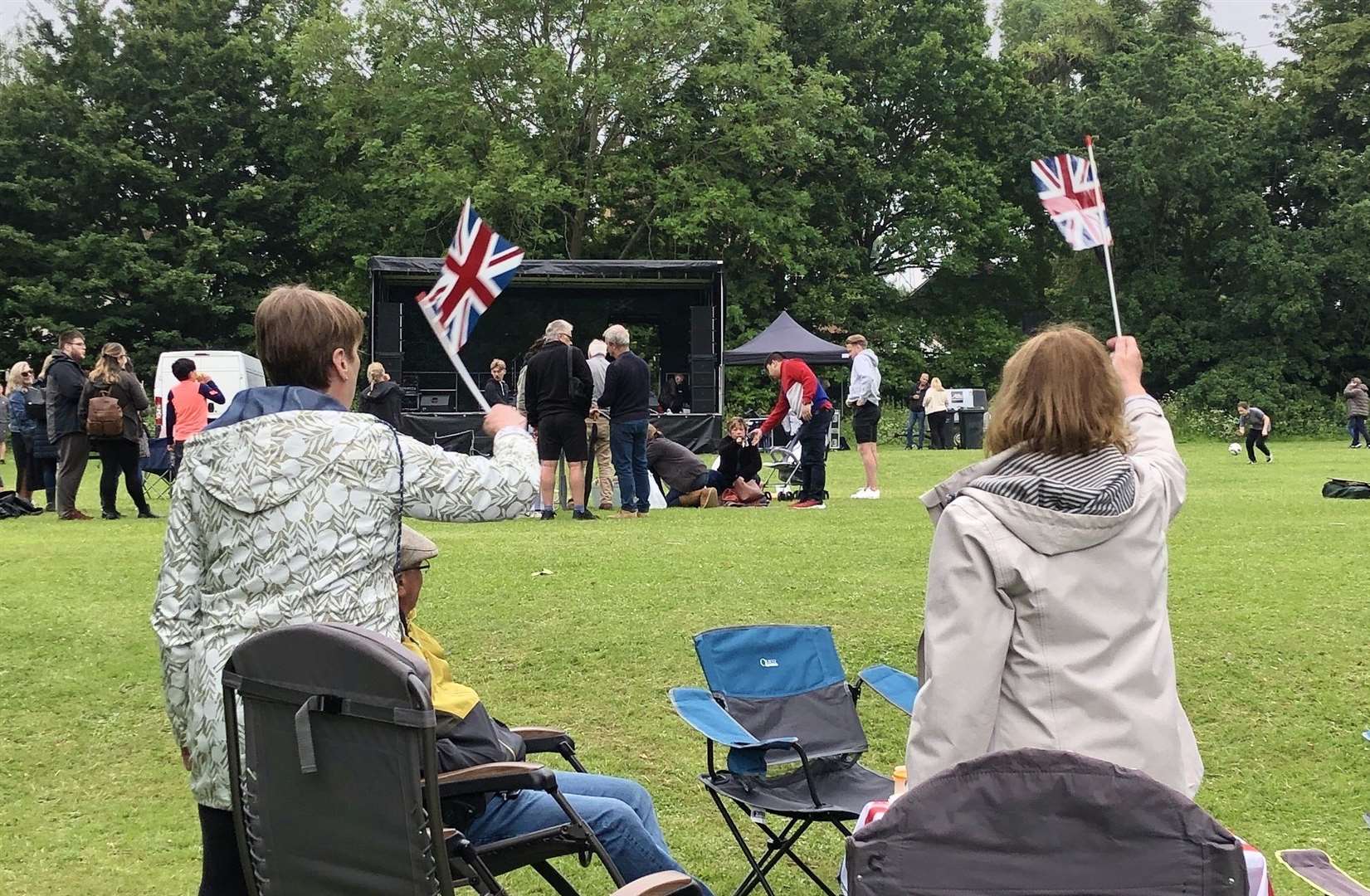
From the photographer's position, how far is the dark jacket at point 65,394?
39.3 ft

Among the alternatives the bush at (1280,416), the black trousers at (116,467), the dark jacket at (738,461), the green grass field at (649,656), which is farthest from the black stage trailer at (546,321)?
the bush at (1280,416)

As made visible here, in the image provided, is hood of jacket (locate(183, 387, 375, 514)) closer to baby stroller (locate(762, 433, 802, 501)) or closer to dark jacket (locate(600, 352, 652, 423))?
dark jacket (locate(600, 352, 652, 423))

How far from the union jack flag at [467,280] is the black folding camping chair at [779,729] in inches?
60.0

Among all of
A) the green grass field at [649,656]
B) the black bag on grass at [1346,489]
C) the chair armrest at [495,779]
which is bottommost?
the green grass field at [649,656]

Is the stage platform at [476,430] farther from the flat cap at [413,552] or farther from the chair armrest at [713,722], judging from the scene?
the flat cap at [413,552]

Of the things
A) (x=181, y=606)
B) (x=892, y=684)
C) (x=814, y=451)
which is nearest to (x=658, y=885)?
(x=181, y=606)

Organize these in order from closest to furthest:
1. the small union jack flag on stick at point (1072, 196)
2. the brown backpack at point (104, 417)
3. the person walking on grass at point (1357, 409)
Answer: the small union jack flag on stick at point (1072, 196), the brown backpack at point (104, 417), the person walking on grass at point (1357, 409)

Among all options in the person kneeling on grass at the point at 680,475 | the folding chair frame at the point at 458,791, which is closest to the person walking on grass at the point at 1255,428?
the person kneeling on grass at the point at 680,475

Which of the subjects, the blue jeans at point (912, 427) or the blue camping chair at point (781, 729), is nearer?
the blue camping chair at point (781, 729)

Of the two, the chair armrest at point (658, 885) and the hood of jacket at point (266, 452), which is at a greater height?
the hood of jacket at point (266, 452)

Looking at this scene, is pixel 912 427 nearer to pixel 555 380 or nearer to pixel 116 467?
pixel 555 380

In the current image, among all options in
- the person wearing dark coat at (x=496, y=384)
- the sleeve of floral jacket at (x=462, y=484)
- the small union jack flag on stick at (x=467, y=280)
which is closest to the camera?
the sleeve of floral jacket at (x=462, y=484)

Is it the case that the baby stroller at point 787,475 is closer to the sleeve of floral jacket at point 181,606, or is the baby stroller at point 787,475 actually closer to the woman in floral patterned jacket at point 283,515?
the woman in floral patterned jacket at point 283,515

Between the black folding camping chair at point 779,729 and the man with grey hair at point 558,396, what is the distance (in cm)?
711
